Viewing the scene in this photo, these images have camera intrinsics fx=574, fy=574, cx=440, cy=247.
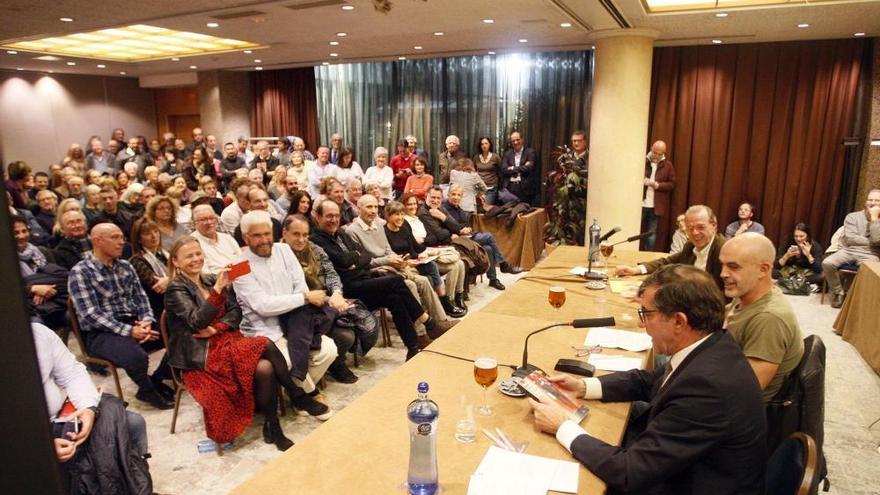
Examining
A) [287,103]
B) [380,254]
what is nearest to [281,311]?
[380,254]

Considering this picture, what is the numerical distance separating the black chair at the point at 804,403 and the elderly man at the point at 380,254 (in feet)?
8.54

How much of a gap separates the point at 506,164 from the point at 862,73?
166 inches

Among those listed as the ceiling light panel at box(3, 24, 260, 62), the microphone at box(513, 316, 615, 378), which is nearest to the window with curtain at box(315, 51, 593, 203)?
the ceiling light panel at box(3, 24, 260, 62)

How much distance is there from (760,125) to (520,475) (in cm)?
694

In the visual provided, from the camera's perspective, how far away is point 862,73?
6500 millimetres

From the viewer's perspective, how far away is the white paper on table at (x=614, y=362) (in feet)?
7.40

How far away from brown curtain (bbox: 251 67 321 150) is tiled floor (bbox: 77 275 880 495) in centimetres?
706

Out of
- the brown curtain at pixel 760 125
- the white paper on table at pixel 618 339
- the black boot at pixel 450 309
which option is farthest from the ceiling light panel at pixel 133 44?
the white paper on table at pixel 618 339

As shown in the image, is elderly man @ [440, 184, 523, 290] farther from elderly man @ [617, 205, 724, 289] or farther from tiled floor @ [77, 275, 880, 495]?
elderly man @ [617, 205, 724, 289]

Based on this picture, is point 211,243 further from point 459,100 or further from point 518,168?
point 459,100

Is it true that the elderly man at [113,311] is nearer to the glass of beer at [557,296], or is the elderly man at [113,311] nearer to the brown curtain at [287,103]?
the glass of beer at [557,296]

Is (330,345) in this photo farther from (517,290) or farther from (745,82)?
(745,82)

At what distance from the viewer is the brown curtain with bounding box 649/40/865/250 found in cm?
667

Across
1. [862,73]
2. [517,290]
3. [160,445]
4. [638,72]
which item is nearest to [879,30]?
[862,73]
